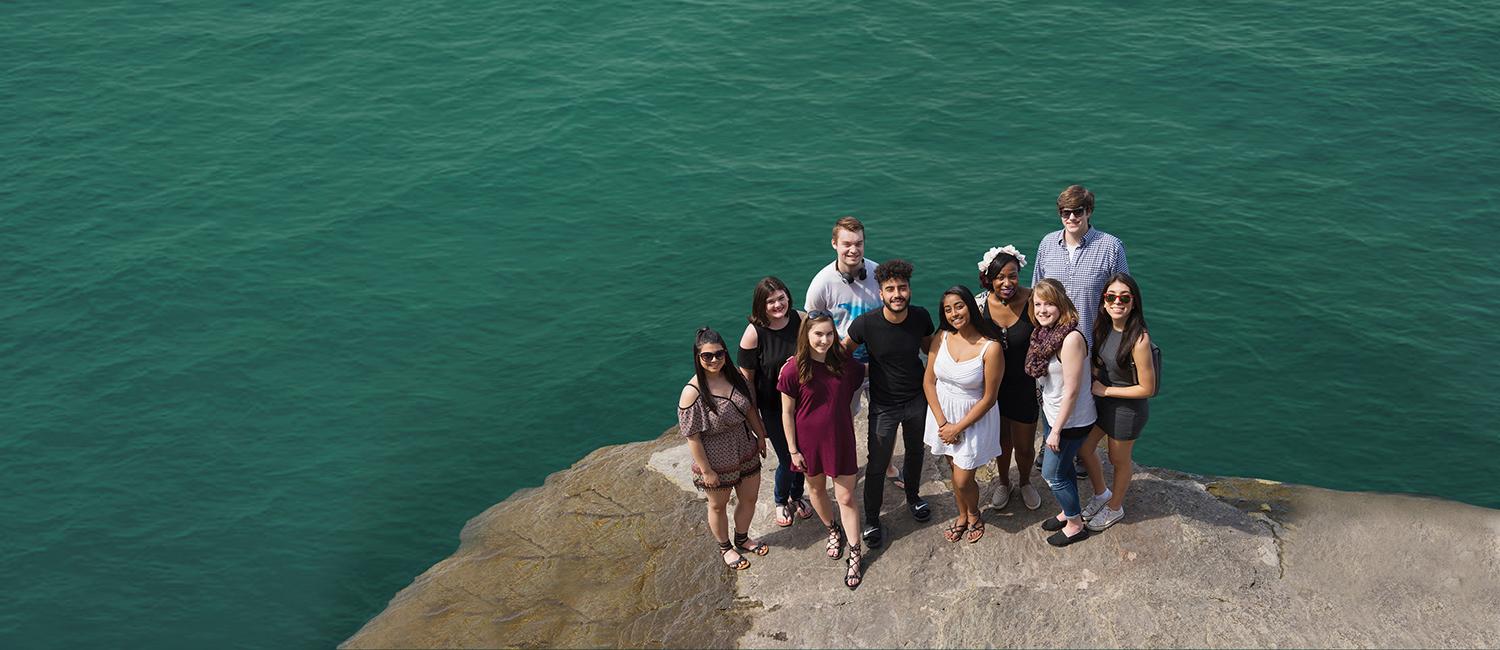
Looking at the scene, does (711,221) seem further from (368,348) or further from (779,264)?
(368,348)

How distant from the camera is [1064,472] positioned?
8.33 metres

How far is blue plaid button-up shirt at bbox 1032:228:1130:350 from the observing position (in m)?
8.56

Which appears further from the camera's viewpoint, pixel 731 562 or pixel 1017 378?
pixel 731 562

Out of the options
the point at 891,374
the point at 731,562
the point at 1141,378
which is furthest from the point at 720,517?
the point at 1141,378

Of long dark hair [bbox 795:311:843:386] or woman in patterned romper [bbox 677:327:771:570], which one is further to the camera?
woman in patterned romper [bbox 677:327:771:570]

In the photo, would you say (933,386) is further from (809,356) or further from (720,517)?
(720,517)

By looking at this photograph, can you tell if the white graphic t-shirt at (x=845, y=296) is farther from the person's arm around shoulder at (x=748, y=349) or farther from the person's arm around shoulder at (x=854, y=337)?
the person's arm around shoulder at (x=748, y=349)

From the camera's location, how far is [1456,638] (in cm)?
779

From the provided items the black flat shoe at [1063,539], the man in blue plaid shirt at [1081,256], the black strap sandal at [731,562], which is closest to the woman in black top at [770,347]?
the black strap sandal at [731,562]

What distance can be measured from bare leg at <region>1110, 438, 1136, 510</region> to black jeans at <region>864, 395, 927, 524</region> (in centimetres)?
129

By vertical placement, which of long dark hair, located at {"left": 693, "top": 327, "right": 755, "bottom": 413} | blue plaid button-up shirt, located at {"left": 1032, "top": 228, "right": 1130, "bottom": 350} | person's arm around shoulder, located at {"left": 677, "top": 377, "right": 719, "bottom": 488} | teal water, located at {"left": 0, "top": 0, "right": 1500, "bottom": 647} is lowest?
teal water, located at {"left": 0, "top": 0, "right": 1500, "bottom": 647}

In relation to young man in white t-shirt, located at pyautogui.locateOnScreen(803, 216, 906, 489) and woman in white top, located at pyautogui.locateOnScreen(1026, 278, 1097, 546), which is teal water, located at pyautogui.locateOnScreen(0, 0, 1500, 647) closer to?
woman in white top, located at pyautogui.locateOnScreen(1026, 278, 1097, 546)

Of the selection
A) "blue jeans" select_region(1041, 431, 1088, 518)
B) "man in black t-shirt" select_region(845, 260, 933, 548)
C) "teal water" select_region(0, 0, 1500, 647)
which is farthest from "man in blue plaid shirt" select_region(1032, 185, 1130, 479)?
"teal water" select_region(0, 0, 1500, 647)

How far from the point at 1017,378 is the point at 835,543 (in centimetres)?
171
